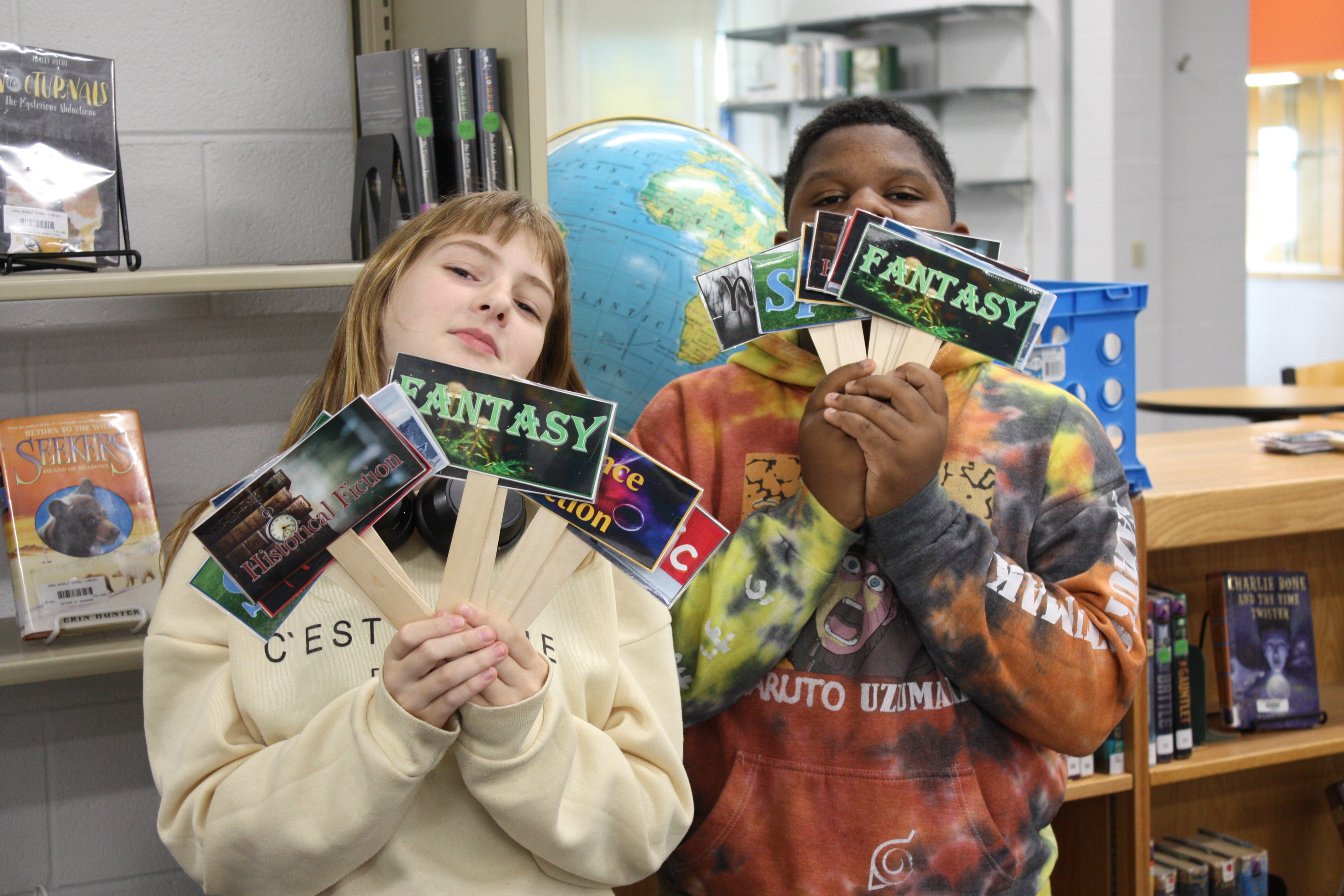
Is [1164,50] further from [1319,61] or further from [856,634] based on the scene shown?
[856,634]

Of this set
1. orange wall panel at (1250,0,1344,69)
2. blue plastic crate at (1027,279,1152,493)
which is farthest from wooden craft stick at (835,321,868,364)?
orange wall panel at (1250,0,1344,69)

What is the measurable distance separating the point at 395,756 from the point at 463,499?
21 centimetres

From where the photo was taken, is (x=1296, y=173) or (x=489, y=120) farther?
(x=1296, y=173)

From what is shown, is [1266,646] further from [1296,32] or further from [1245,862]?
[1296,32]

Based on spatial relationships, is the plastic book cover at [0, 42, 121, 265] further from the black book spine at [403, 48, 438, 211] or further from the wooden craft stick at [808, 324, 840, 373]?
the wooden craft stick at [808, 324, 840, 373]

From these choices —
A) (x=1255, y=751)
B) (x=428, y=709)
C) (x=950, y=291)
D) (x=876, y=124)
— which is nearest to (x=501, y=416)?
(x=428, y=709)

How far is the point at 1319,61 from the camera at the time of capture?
6973 mm

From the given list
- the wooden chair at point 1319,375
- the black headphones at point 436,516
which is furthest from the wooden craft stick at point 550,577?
the wooden chair at point 1319,375

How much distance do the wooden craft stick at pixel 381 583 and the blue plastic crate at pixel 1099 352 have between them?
3.46 ft

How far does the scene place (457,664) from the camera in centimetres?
84

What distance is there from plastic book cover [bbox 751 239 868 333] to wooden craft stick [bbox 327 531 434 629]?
48 cm

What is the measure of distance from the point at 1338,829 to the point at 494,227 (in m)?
2.09

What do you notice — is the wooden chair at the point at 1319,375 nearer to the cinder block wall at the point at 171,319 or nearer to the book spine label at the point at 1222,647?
the book spine label at the point at 1222,647

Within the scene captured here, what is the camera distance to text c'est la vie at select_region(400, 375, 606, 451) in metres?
0.87
